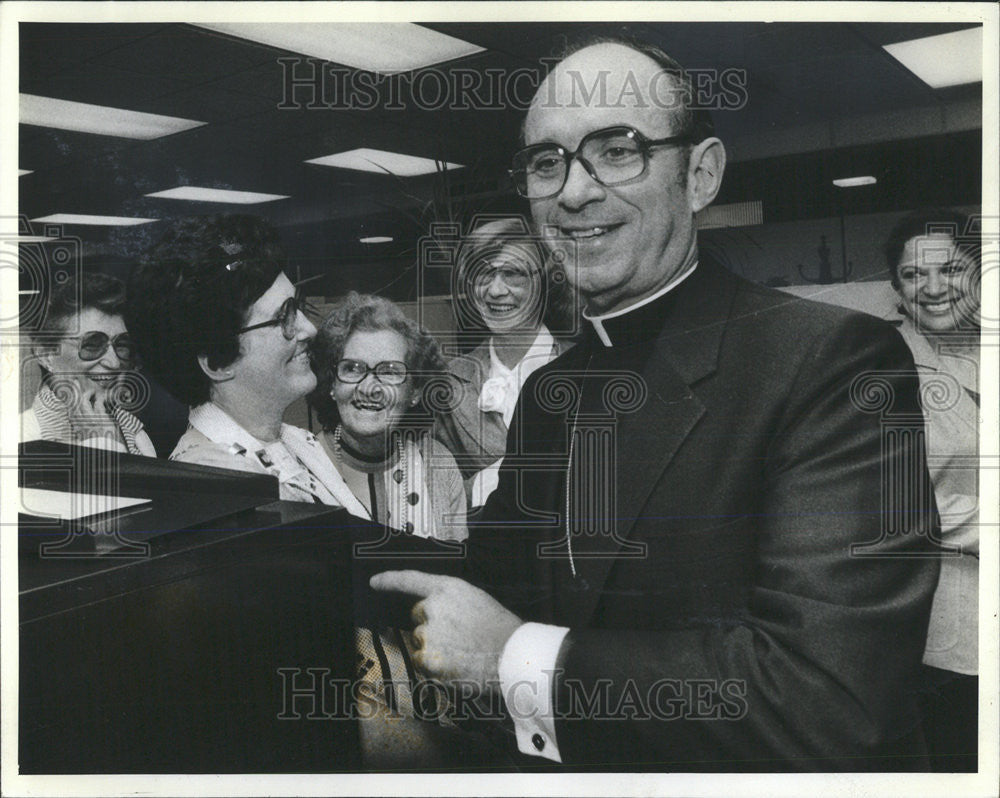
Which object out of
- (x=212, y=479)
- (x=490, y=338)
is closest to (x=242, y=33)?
(x=490, y=338)

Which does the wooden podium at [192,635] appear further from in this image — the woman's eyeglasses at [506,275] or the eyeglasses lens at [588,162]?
the eyeglasses lens at [588,162]

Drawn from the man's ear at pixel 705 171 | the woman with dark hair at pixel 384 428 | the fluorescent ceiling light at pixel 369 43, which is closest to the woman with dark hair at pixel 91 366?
the woman with dark hair at pixel 384 428

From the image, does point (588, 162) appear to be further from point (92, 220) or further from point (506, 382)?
point (92, 220)

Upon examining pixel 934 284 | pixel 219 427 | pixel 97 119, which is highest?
pixel 97 119

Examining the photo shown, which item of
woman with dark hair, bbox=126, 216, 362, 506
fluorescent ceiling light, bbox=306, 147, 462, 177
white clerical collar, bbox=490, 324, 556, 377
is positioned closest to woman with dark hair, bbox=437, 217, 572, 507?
white clerical collar, bbox=490, 324, 556, 377

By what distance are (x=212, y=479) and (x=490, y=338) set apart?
86cm

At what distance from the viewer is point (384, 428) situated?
243cm

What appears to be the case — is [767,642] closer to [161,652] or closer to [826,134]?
[826,134]

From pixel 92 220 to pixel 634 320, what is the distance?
1527 mm

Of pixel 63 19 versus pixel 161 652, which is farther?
pixel 63 19

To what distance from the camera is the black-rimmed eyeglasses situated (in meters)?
2.35

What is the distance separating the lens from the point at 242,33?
241cm

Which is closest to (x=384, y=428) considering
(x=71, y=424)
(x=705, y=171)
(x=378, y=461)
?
(x=378, y=461)

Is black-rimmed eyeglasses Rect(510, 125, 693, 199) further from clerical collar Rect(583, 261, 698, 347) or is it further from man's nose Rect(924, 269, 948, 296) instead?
man's nose Rect(924, 269, 948, 296)
